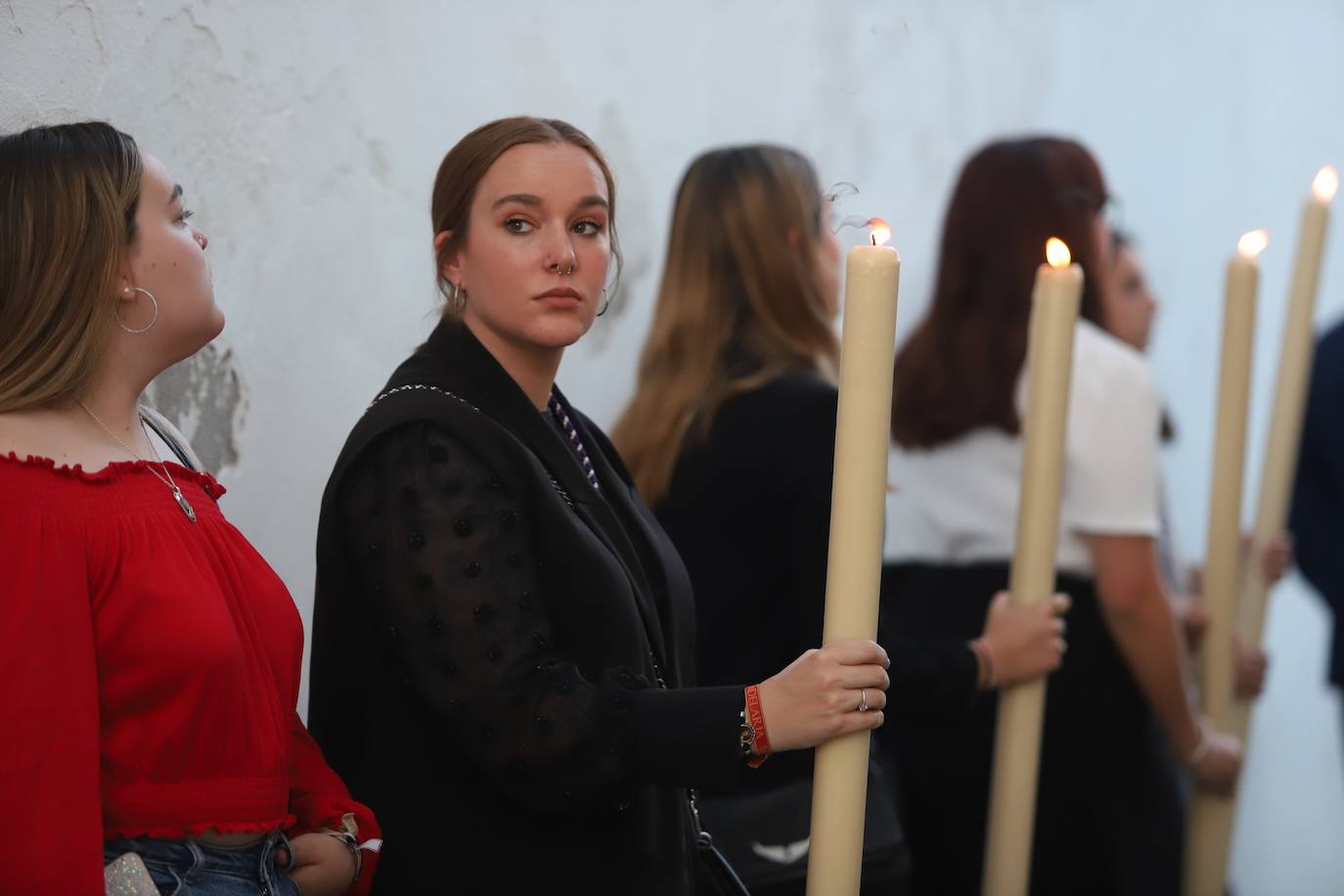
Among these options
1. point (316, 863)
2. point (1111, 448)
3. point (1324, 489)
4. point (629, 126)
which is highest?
point (629, 126)

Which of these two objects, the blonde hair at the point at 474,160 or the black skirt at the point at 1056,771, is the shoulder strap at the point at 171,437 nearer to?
the blonde hair at the point at 474,160

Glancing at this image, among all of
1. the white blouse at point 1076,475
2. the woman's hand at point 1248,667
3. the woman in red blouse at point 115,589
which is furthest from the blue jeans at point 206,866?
the woman's hand at point 1248,667

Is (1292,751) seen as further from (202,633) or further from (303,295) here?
(202,633)

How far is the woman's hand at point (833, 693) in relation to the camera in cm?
99

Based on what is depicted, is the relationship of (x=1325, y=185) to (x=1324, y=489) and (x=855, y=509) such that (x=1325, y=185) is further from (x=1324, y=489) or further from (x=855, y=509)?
(x=855, y=509)

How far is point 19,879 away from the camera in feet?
2.83

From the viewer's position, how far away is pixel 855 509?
37.8 inches

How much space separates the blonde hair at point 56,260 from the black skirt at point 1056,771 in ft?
4.30

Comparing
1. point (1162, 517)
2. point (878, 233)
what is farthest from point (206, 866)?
point (1162, 517)

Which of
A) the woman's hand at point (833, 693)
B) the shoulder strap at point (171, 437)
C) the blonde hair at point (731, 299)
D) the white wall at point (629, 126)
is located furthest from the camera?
the blonde hair at point (731, 299)

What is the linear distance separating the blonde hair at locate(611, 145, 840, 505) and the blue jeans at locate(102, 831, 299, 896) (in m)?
0.74

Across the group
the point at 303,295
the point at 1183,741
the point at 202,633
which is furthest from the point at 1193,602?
the point at 202,633

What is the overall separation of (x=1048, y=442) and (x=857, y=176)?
1064 mm

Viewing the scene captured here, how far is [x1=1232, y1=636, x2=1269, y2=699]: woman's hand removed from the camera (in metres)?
2.06
